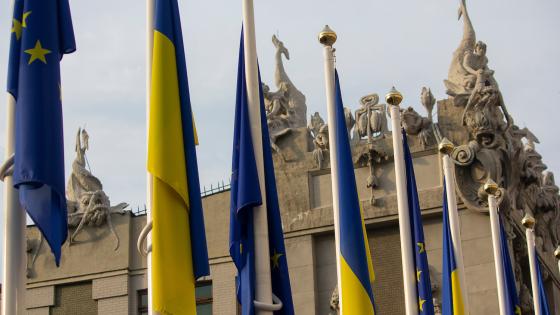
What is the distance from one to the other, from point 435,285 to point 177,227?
611 inches

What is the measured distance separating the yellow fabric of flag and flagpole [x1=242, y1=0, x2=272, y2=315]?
138cm

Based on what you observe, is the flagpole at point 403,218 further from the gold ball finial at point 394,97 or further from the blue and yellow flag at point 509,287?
the blue and yellow flag at point 509,287

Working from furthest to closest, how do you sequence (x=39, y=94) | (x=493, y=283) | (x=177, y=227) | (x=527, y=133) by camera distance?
(x=527, y=133)
(x=493, y=283)
(x=177, y=227)
(x=39, y=94)

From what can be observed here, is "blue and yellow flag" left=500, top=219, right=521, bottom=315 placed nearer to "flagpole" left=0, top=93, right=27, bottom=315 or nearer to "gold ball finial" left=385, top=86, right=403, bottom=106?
"gold ball finial" left=385, top=86, right=403, bottom=106

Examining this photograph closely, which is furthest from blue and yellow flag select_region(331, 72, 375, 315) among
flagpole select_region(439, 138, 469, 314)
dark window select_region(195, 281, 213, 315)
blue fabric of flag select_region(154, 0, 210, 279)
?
dark window select_region(195, 281, 213, 315)

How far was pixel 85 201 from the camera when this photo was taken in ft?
116

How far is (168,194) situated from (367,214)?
1608 cm

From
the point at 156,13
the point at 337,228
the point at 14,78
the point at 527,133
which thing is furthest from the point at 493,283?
the point at 14,78

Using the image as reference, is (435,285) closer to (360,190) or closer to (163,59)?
(360,190)

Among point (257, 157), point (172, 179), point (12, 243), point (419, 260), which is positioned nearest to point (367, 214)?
point (419, 260)

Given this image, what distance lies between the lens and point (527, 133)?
115 ft

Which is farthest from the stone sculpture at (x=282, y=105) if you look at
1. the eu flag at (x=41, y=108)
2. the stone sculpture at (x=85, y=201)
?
the eu flag at (x=41, y=108)

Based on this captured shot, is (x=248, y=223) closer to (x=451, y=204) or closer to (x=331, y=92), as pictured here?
(x=331, y=92)

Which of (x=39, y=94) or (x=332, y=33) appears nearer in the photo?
(x=39, y=94)
